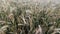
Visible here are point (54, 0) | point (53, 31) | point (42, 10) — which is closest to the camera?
point (53, 31)

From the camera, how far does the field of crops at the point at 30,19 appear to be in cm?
347

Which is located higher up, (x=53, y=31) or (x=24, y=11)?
(x=24, y=11)

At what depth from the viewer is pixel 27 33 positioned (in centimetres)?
353

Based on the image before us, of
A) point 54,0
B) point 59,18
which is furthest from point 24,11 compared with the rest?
point 54,0

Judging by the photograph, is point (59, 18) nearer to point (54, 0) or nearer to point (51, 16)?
point (51, 16)

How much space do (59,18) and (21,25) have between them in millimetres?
662

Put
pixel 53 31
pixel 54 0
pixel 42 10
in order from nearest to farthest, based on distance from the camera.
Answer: pixel 53 31 → pixel 42 10 → pixel 54 0

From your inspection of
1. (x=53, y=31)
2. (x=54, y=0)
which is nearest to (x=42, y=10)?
(x=53, y=31)

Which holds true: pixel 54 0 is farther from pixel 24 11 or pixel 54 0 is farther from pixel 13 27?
pixel 13 27

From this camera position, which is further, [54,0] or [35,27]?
[54,0]

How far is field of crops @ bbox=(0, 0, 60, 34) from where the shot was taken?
11.4 feet

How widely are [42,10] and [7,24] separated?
0.66 metres

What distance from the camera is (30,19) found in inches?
136

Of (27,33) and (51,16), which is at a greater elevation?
(51,16)
